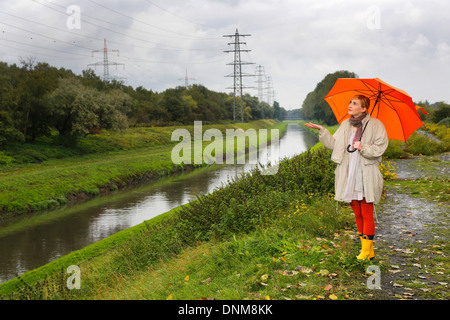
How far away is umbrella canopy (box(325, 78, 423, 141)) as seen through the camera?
20.3ft

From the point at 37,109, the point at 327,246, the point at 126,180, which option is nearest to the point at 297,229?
the point at 327,246

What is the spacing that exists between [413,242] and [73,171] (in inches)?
855

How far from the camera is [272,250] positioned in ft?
22.0

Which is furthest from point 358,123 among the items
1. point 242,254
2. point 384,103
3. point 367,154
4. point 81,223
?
point 81,223

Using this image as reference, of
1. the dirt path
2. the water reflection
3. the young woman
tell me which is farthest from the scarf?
the water reflection

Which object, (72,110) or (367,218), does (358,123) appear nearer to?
(367,218)

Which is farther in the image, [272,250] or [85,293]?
[85,293]

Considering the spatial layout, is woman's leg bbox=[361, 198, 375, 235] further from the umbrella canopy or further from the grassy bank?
the grassy bank

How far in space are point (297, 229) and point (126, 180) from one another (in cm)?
2037

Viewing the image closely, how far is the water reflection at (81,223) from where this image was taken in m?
13.0

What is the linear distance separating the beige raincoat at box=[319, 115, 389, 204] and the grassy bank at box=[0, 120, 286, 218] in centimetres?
1674

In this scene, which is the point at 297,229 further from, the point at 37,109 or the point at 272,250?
the point at 37,109

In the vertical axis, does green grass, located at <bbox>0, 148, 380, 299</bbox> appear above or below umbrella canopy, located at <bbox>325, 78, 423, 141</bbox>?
below

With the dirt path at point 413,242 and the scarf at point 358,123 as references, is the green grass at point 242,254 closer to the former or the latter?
the dirt path at point 413,242
